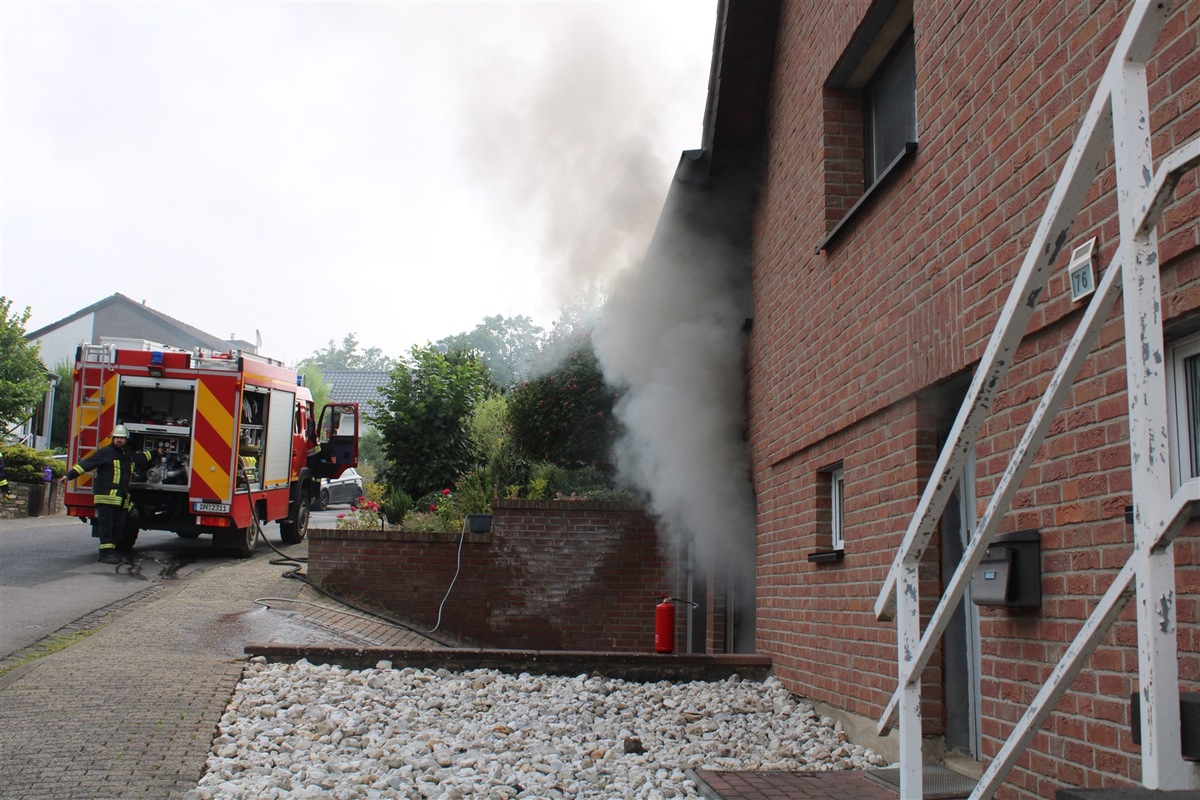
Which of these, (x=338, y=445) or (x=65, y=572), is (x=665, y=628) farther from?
(x=338, y=445)

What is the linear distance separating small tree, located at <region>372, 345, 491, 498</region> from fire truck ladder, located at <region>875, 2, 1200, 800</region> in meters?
12.4

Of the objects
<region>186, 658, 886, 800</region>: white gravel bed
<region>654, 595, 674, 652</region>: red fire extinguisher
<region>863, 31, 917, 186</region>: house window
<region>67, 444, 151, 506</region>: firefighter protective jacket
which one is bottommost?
<region>186, 658, 886, 800</region>: white gravel bed

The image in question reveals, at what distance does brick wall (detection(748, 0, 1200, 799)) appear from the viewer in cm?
337

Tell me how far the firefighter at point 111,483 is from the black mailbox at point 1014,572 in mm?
11228

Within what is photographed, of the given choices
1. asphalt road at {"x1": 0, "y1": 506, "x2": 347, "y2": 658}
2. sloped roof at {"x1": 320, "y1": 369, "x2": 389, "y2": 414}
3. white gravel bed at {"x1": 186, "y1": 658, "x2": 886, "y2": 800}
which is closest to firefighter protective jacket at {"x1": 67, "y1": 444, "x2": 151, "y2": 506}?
asphalt road at {"x1": 0, "y1": 506, "x2": 347, "y2": 658}

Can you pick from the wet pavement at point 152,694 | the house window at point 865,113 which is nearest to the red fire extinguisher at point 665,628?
the wet pavement at point 152,694

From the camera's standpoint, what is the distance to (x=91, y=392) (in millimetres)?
13297

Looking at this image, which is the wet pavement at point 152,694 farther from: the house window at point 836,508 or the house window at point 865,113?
the house window at point 865,113

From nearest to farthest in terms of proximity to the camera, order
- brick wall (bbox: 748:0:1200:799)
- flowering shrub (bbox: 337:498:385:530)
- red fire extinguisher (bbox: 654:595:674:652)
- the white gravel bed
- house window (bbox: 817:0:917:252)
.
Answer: brick wall (bbox: 748:0:1200:799) → the white gravel bed → house window (bbox: 817:0:917:252) → red fire extinguisher (bbox: 654:595:674:652) → flowering shrub (bbox: 337:498:385:530)

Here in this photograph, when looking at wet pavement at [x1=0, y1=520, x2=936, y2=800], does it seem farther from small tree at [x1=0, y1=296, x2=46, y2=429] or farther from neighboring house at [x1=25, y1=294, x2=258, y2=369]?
neighboring house at [x1=25, y1=294, x2=258, y2=369]

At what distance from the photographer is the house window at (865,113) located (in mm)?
6164

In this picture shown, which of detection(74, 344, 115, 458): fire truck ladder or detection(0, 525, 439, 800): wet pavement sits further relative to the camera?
detection(74, 344, 115, 458): fire truck ladder

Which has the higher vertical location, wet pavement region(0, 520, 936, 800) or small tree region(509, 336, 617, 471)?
small tree region(509, 336, 617, 471)

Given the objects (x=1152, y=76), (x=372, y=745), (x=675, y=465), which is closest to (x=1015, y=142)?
(x=1152, y=76)
